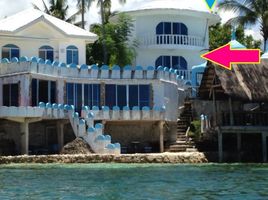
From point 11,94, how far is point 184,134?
33.3 ft

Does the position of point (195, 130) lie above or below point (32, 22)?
below

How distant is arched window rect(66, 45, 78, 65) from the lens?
40.2 m

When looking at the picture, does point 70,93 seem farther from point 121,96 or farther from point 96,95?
point 121,96

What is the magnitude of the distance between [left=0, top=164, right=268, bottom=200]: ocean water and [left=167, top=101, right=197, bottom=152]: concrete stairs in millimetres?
5149

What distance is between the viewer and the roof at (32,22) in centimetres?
3894

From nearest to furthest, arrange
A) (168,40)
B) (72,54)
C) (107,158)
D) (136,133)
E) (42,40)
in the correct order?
(107,158) < (136,133) < (42,40) < (72,54) < (168,40)

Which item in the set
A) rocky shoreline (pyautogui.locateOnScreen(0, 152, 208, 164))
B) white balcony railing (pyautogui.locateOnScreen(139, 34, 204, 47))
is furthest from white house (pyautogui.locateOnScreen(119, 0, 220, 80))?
rocky shoreline (pyautogui.locateOnScreen(0, 152, 208, 164))

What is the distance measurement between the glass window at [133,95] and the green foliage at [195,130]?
A: 3.47m

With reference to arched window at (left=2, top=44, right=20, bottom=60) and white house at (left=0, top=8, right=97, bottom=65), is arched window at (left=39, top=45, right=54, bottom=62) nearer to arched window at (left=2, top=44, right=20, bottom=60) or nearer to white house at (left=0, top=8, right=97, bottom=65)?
white house at (left=0, top=8, right=97, bottom=65)

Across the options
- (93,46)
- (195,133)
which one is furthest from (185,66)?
(195,133)

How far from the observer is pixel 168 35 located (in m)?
46.3

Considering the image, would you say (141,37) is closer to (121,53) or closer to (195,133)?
(121,53)

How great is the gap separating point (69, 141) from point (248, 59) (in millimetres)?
11623

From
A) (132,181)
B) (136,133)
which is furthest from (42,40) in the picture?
(132,181)
